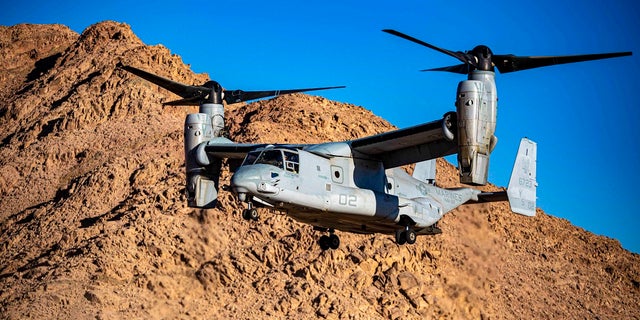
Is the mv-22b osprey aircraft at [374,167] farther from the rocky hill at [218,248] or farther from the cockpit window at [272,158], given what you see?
the rocky hill at [218,248]

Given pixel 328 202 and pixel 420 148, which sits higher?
pixel 420 148

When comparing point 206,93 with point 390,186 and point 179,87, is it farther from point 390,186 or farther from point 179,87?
point 390,186

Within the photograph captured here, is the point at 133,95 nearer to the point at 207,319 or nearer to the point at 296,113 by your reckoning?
the point at 296,113

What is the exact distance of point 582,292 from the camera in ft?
177

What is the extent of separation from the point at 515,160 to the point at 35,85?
147 ft

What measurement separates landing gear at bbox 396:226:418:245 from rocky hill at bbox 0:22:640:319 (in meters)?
10.2

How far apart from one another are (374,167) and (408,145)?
141 centimetres

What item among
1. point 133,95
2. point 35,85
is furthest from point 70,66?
point 133,95

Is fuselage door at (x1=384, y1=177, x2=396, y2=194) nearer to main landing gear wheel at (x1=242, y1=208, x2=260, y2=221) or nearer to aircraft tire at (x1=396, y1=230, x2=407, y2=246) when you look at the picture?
aircraft tire at (x1=396, y1=230, x2=407, y2=246)

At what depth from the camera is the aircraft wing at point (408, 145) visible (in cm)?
3419

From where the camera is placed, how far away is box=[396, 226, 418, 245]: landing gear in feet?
117

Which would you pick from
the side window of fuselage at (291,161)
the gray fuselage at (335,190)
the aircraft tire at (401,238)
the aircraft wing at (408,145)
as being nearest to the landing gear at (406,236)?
the aircraft tire at (401,238)

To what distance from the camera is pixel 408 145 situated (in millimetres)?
35719

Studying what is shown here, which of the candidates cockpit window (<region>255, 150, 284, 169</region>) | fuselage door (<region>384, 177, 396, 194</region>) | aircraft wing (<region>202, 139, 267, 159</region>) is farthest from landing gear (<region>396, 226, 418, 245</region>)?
aircraft wing (<region>202, 139, 267, 159</region>)
